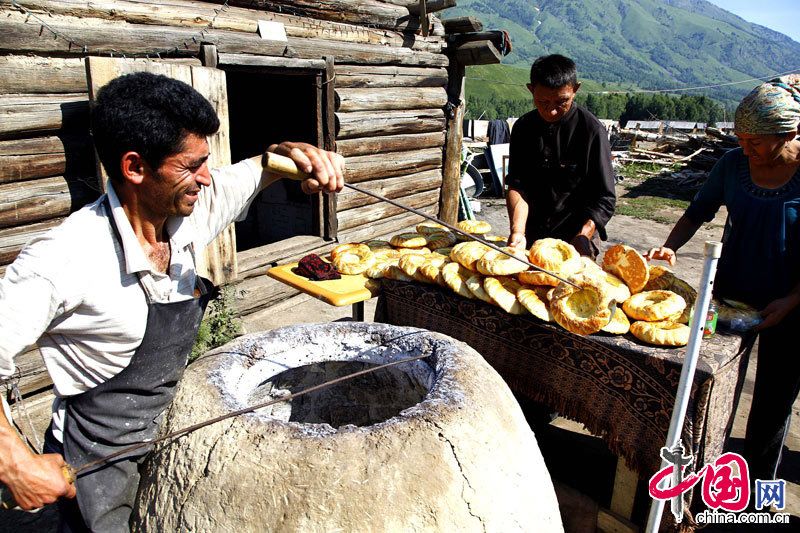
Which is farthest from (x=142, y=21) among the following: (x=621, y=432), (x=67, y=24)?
(x=621, y=432)

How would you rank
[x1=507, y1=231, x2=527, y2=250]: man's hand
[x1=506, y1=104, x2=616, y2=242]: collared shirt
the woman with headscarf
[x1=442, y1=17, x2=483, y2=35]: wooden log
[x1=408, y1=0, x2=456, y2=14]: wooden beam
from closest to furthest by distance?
the woman with headscarf, [x1=507, y1=231, x2=527, y2=250]: man's hand, [x1=506, y1=104, x2=616, y2=242]: collared shirt, [x1=408, y1=0, x2=456, y2=14]: wooden beam, [x1=442, y1=17, x2=483, y2=35]: wooden log

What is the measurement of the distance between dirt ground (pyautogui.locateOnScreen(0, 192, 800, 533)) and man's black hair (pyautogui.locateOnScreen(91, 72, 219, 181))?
8.85 ft

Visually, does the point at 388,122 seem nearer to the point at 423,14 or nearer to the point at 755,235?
the point at 423,14

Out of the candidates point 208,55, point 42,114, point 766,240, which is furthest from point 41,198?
point 766,240

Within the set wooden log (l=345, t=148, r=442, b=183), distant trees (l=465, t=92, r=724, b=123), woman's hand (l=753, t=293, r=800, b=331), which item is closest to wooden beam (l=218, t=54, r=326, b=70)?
wooden log (l=345, t=148, r=442, b=183)

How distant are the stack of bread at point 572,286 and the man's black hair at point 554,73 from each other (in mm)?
1188

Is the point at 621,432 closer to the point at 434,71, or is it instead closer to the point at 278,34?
the point at 278,34

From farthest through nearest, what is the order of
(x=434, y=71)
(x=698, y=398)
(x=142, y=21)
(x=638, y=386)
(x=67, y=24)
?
(x=434, y=71) → (x=142, y=21) → (x=67, y=24) → (x=638, y=386) → (x=698, y=398)

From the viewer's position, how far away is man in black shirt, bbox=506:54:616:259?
360 cm

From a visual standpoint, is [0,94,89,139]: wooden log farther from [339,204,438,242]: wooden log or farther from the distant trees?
the distant trees

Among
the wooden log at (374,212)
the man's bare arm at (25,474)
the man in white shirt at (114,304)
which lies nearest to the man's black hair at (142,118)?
the man in white shirt at (114,304)

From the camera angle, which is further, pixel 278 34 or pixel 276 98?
pixel 276 98

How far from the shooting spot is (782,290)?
277 cm

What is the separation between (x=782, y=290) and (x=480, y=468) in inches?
88.3
